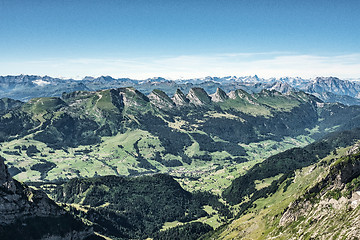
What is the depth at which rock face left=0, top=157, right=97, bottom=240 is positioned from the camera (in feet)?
558

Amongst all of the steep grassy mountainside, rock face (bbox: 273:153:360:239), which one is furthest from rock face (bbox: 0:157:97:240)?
rock face (bbox: 273:153:360:239)

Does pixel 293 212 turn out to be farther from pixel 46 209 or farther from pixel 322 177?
pixel 46 209

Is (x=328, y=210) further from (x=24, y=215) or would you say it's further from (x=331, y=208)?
(x=24, y=215)

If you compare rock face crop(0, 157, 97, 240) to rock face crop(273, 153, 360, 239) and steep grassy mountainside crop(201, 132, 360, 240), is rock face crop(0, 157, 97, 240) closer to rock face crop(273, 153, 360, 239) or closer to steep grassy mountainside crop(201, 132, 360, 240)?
steep grassy mountainside crop(201, 132, 360, 240)

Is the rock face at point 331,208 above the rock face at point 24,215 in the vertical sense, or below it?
above

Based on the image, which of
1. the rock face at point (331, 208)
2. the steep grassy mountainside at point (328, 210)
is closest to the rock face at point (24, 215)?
the steep grassy mountainside at point (328, 210)

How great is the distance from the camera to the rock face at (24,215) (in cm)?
17012

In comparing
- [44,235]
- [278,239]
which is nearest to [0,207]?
[44,235]

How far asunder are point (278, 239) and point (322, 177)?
41.0 metres

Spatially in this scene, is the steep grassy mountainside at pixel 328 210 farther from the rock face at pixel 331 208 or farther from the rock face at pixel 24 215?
the rock face at pixel 24 215

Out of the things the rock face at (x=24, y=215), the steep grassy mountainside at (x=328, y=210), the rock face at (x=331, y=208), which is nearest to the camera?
the rock face at (x=331, y=208)

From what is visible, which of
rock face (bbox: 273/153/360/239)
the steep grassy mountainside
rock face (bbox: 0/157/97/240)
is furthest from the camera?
rock face (bbox: 0/157/97/240)

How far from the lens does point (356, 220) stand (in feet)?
373

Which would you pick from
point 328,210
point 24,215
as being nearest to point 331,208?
point 328,210
